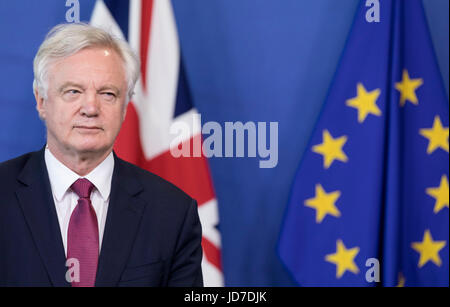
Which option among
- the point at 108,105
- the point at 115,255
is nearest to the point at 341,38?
the point at 108,105

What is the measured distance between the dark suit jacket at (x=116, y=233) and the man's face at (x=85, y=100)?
111 mm

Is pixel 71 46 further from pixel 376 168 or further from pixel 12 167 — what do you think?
pixel 376 168

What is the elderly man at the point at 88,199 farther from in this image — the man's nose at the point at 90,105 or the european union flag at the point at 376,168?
the european union flag at the point at 376,168

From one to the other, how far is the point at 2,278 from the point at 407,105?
1.73 meters

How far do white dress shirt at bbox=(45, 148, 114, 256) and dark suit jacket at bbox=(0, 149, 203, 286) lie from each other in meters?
0.03

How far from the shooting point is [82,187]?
1804 millimetres

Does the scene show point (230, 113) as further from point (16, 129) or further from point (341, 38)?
point (16, 129)

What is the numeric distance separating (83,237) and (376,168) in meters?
1.32

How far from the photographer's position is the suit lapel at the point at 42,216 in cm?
166

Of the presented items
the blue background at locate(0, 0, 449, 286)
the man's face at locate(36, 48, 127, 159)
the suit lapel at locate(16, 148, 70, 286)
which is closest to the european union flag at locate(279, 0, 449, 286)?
the blue background at locate(0, 0, 449, 286)

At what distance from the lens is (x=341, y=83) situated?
8.65ft

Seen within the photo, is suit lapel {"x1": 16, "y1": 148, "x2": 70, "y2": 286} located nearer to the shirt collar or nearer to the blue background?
the shirt collar

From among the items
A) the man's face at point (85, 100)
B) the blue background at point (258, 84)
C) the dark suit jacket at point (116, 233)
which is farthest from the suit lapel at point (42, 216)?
the blue background at point (258, 84)

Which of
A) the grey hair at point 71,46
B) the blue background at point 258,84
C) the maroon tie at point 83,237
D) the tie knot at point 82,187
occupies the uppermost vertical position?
the blue background at point 258,84
